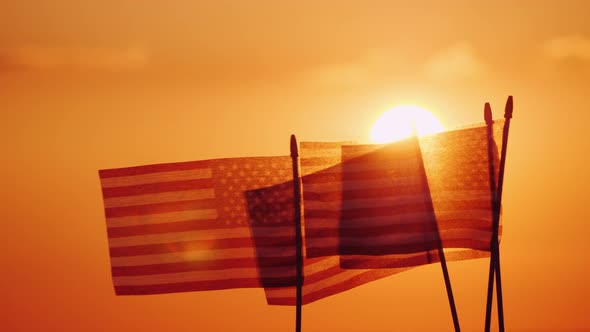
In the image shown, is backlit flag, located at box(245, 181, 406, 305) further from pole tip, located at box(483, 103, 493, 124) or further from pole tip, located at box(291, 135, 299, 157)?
pole tip, located at box(483, 103, 493, 124)

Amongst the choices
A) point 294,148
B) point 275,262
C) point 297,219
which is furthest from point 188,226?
point 294,148

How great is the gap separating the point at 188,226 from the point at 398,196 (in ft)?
18.9

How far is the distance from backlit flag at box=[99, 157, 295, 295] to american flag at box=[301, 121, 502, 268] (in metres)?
1.18

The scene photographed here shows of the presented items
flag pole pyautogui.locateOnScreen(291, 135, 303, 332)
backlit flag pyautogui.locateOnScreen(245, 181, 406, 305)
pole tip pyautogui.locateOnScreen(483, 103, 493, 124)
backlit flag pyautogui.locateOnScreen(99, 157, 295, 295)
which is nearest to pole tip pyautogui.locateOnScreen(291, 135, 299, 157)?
flag pole pyautogui.locateOnScreen(291, 135, 303, 332)

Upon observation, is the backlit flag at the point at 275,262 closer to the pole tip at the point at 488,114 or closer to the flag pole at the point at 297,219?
the flag pole at the point at 297,219

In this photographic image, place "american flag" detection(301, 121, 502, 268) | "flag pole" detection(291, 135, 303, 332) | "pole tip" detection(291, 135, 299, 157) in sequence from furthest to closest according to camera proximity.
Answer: "flag pole" detection(291, 135, 303, 332) → "pole tip" detection(291, 135, 299, 157) → "american flag" detection(301, 121, 502, 268)

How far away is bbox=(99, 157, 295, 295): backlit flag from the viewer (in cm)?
2592

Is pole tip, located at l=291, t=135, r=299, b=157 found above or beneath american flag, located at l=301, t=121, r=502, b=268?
above

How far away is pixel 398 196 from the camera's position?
84.9ft

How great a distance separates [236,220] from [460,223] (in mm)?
6124

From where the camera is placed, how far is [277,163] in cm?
2655

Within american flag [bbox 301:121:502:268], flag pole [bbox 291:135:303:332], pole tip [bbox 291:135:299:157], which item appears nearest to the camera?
american flag [bbox 301:121:502:268]

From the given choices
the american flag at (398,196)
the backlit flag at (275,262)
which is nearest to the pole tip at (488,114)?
the american flag at (398,196)

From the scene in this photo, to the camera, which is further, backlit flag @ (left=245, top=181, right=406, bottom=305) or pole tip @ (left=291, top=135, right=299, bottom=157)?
backlit flag @ (left=245, top=181, right=406, bottom=305)
